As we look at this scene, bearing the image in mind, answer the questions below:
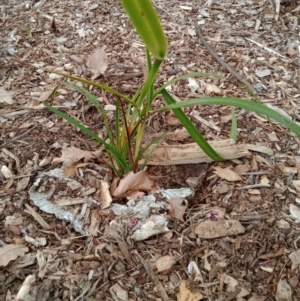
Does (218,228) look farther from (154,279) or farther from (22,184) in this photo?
(22,184)

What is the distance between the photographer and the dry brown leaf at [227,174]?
963mm

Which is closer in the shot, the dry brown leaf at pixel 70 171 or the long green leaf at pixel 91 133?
the long green leaf at pixel 91 133

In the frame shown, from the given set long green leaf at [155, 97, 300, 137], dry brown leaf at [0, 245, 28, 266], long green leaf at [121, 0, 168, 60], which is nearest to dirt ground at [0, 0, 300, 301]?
dry brown leaf at [0, 245, 28, 266]

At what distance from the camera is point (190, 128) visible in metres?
0.87

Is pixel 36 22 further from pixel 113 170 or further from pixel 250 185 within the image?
pixel 250 185

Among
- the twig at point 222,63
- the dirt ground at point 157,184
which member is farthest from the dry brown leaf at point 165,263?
the twig at point 222,63

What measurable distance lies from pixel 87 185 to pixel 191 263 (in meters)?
0.31

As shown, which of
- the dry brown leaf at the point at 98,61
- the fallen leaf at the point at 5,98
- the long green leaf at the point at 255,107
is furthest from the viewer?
the dry brown leaf at the point at 98,61

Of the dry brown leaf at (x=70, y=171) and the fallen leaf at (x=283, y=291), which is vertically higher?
the dry brown leaf at (x=70, y=171)

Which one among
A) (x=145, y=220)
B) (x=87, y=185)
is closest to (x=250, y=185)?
(x=145, y=220)

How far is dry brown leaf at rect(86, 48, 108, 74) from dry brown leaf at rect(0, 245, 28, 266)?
63cm

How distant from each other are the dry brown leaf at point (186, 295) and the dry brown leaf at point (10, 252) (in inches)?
13.0

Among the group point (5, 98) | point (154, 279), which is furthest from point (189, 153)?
point (5, 98)

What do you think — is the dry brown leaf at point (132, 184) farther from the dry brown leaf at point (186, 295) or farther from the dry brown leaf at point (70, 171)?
the dry brown leaf at point (186, 295)
